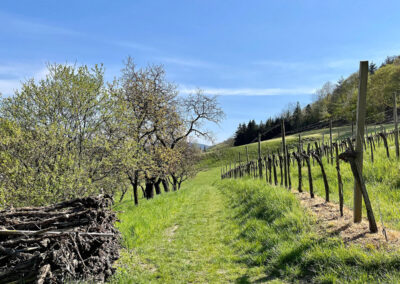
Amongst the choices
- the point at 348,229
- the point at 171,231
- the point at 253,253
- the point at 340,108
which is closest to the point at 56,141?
the point at 171,231

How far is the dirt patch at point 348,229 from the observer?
394cm

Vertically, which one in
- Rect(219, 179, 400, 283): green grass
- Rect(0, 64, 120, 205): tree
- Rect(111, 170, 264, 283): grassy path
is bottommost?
Rect(111, 170, 264, 283): grassy path

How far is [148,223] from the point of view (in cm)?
852

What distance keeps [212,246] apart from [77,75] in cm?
913

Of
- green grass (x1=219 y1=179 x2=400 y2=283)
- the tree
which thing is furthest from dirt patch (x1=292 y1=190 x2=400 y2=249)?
the tree

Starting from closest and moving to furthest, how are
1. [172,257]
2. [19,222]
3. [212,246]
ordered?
[19,222] → [172,257] → [212,246]

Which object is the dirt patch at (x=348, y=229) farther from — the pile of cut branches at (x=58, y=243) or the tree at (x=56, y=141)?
the tree at (x=56, y=141)

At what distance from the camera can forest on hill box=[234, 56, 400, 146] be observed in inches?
1216

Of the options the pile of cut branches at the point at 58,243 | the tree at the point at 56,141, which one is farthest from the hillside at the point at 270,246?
the tree at the point at 56,141

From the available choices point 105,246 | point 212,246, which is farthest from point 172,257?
point 105,246

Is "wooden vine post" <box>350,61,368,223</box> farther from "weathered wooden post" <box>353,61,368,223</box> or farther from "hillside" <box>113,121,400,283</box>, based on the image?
"hillside" <box>113,121,400,283</box>

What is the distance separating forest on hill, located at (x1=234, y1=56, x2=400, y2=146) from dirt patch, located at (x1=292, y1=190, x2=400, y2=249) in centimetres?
383

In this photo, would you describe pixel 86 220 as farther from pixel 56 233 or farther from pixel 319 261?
pixel 319 261

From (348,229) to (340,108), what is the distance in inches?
2781
